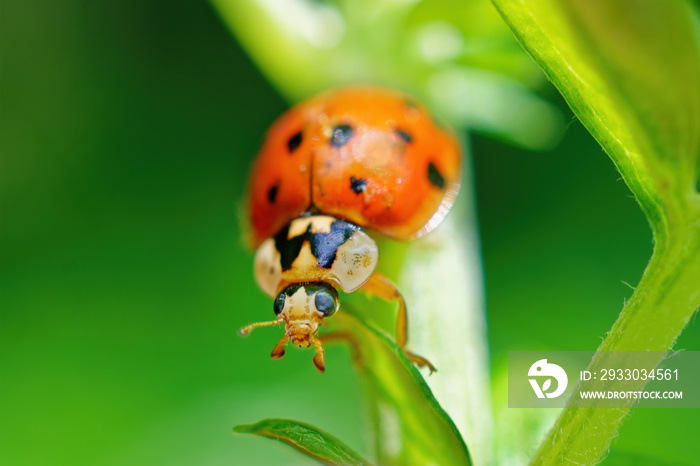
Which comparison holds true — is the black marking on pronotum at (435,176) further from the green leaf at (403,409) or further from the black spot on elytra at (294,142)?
the green leaf at (403,409)

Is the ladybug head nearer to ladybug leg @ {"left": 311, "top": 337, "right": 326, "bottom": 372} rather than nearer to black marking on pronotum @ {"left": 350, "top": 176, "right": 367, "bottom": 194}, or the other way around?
ladybug leg @ {"left": 311, "top": 337, "right": 326, "bottom": 372}

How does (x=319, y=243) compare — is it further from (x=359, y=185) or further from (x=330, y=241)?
(x=359, y=185)

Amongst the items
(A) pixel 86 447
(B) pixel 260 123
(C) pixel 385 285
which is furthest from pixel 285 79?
(A) pixel 86 447

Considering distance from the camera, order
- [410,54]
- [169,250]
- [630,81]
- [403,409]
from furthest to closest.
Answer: [169,250]
[410,54]
[403,409]
[630,81]

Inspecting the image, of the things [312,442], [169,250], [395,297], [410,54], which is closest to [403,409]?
[312,442]

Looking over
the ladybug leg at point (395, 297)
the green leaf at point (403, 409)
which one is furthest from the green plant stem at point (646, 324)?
the ladybug leg at point (395, 297)

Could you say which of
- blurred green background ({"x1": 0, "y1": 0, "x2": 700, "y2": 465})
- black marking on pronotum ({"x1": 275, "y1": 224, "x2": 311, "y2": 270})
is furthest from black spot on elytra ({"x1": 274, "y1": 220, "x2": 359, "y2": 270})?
blurred green background ({"x1": 0, "y1": 0, "x2": 700, "y2": 465})

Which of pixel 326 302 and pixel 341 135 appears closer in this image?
pixel 326 302
